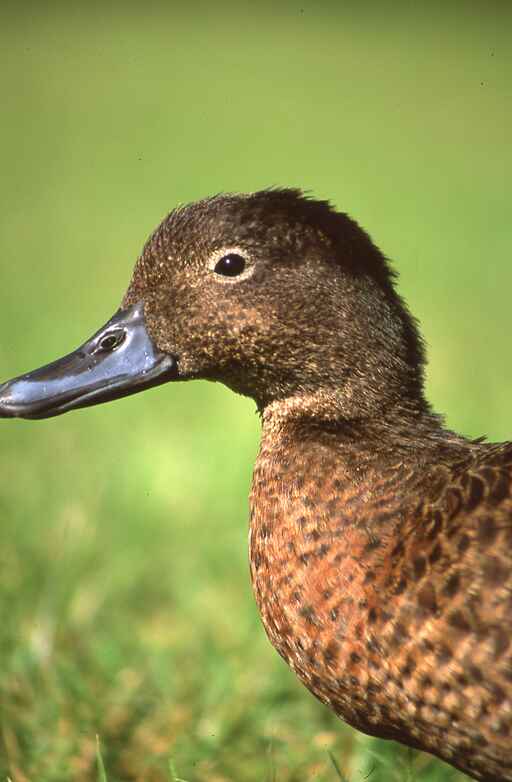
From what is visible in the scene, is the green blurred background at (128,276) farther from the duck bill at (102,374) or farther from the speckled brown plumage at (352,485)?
the duck bill at (102,374)

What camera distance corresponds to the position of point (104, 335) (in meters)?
2.45

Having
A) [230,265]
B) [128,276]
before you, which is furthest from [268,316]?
[128,276]

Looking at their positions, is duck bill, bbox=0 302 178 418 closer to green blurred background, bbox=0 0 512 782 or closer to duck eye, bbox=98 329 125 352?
duck eye, bbox=98 329 125 352

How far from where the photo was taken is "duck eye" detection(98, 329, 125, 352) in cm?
243

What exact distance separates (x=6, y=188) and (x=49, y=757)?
782cm

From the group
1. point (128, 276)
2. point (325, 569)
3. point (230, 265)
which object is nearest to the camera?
point (325, 569)

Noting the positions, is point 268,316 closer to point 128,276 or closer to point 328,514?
point 328,514

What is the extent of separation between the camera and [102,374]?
2420mm

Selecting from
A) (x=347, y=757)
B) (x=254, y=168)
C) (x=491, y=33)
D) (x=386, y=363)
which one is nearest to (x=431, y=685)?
(x=386, y=363)

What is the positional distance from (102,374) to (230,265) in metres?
0.35

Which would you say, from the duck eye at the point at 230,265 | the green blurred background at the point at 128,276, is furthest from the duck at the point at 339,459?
the green blurred background at the point at 128,276

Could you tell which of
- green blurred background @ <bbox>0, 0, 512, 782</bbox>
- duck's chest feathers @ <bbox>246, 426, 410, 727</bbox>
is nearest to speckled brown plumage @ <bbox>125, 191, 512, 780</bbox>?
duck's chest feathers @ <bbox>246, 426, 410, 727</bbox>

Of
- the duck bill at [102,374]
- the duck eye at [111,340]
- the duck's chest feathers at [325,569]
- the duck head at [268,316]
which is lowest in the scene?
the duck's chest feathers at [325,569]

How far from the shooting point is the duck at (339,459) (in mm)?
1930
